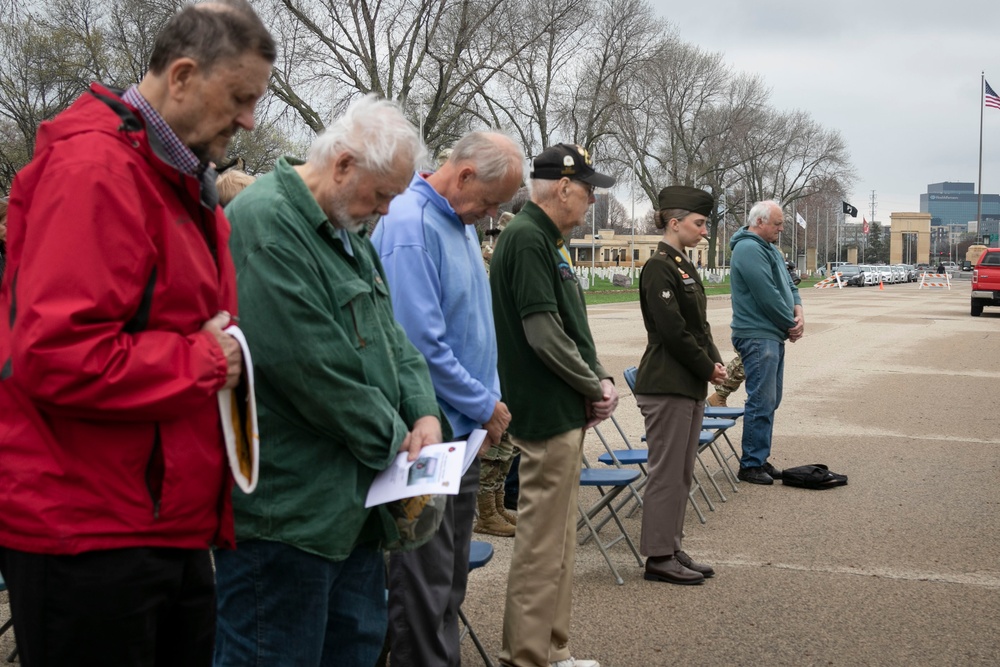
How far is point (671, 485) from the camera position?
5.51 metres

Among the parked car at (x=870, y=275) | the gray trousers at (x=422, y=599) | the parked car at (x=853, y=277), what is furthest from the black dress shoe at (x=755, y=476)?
the parked car at (x=870, y=275)

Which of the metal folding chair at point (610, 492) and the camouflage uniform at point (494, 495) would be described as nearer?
the metal folding chair at point (610, 492)

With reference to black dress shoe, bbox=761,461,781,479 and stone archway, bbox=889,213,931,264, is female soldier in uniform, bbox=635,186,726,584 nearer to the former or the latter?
black dress shoe, bbox=761,461,781,479

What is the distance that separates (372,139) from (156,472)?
1043mm

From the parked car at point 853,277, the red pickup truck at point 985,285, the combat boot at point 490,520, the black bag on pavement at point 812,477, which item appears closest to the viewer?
the combat boot at point 490,520

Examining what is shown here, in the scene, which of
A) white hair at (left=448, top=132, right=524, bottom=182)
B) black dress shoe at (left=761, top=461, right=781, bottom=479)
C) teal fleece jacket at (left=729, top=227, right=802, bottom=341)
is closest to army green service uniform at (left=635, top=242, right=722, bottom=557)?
white hair at (left=448, top=132, right=524, bottom=182)

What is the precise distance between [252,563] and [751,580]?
3.66 m

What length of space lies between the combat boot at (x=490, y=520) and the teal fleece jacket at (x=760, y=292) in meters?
2.76

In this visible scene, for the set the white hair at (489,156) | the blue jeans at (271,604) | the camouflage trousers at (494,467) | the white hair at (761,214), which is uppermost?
the white hair at (489,156)

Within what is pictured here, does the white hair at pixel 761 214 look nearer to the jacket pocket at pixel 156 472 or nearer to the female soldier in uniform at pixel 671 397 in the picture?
the female soldier in uniform at pixel 671 397

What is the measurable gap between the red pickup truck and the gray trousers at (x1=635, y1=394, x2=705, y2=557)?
2809 centimetres

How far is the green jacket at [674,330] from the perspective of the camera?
5500 millimetres

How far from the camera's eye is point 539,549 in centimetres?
411

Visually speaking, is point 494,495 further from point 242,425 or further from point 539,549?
point 242,425
